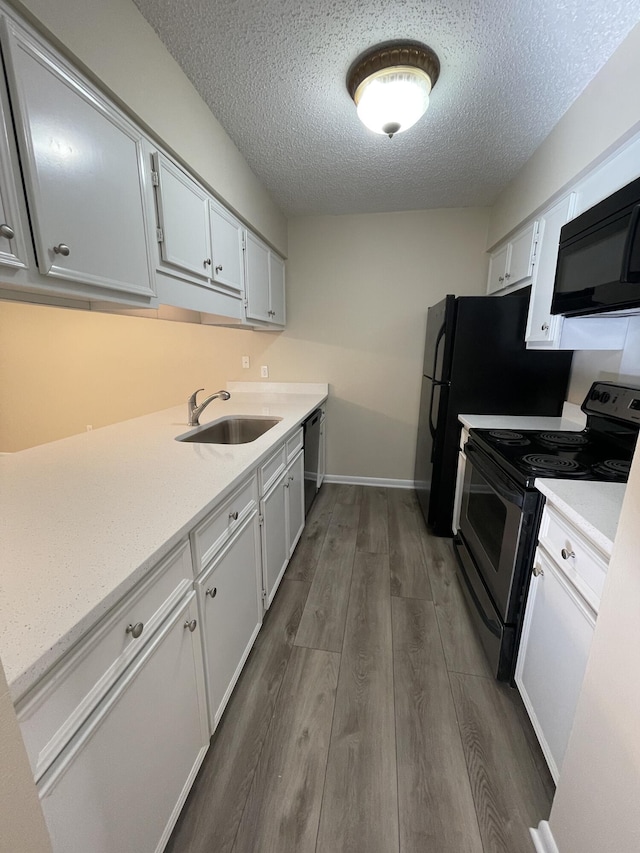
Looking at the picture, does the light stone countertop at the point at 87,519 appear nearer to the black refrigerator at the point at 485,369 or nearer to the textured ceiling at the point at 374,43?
the black refrigerator at the point at 485,369

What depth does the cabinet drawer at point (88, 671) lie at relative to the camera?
56cm

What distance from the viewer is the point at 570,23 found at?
1.24m

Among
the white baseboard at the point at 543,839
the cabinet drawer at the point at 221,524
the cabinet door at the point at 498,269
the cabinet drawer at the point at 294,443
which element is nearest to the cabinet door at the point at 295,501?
the cabinet drawer at the point at 294,443

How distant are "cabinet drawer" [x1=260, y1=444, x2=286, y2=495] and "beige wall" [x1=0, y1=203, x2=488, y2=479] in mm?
1579

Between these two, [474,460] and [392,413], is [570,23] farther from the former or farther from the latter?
[392,413]

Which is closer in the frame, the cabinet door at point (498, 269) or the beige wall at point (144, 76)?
the beige wall at point (144, 76)

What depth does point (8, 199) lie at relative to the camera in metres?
0.85

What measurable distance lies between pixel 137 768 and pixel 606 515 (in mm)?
1379

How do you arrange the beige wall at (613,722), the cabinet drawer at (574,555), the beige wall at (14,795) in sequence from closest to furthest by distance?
the beige wall at (14,795), the beige wall at (613,722), the cabinet drawer at (574,555)

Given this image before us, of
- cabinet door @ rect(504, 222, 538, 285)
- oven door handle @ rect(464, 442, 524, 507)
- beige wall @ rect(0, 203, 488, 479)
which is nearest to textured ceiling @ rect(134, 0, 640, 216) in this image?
cabinet door @ rect(504, 222, 538, 285)

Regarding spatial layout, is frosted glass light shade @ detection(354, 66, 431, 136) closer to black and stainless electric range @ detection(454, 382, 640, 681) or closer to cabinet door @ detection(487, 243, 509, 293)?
cabinet door @ detection(487, 243, 509, 293)

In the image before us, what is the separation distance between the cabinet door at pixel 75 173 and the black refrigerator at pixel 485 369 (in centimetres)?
185

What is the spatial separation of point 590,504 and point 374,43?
6.14ft

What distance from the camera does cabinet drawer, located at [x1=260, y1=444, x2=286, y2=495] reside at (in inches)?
64.3
